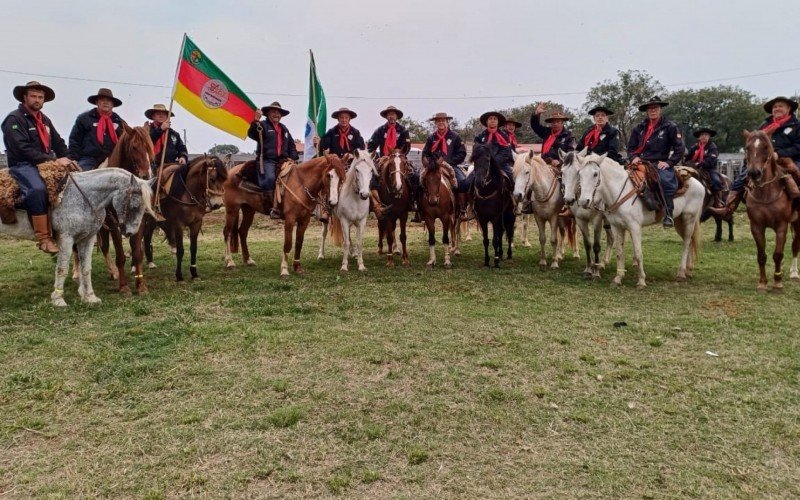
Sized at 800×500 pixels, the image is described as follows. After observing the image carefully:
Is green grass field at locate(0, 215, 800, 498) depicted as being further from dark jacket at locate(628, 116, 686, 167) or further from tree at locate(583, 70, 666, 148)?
tree at locate(583, 70, 666, 148)

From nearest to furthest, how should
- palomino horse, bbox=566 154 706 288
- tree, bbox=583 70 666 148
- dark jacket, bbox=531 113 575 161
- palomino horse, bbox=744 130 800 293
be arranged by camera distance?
palomino horse, bbox=744 130 800 293
palomino horse, bbox=566 154 706 288
dark jacket, bbox=531 113 575 161
tree, bbox=583 70 666 148

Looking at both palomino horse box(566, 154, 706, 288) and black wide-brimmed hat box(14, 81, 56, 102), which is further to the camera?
palomino horse box(566, 154, 706, 288)

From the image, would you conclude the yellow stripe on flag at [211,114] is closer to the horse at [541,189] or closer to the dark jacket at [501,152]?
the dark jacket at [501,152]

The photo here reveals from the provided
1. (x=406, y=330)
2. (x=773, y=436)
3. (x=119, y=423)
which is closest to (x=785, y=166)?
(x=773, y=436)

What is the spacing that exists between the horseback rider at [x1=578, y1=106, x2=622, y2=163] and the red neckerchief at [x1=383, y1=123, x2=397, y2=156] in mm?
3779

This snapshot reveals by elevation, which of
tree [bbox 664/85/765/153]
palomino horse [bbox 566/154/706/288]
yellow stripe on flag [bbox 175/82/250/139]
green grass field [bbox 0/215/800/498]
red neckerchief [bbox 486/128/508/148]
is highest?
tree [bbox 664/85/765/153]

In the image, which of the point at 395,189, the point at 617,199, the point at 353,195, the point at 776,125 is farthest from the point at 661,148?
the point at 353,195

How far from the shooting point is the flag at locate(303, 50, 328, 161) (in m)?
11.5

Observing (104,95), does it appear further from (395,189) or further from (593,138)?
(593,138)

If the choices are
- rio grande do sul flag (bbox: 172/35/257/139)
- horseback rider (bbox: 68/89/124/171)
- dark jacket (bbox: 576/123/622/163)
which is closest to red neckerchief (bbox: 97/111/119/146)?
horseback rider (bbox: 68/89/124/171)

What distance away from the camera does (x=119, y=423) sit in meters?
3.89

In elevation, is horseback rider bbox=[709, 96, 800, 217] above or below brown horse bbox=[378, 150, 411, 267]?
above

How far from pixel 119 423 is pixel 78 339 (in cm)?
224

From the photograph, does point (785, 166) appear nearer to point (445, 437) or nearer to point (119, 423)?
point (445, 437)
